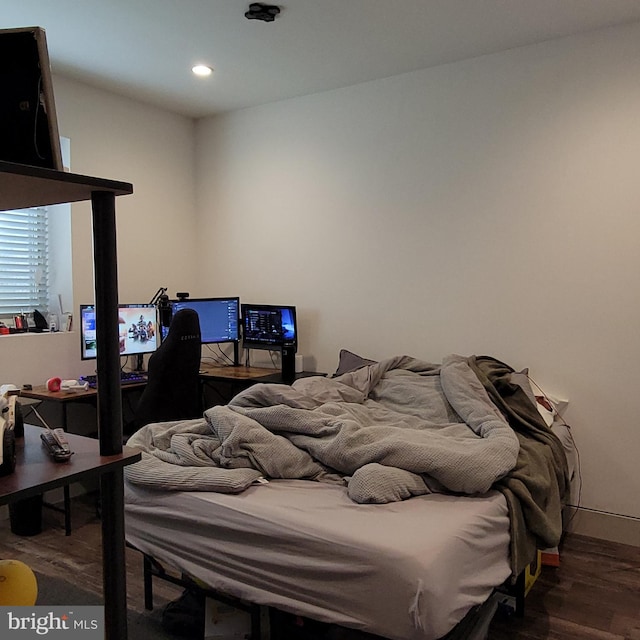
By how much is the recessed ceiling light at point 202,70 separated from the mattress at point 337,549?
2643mm

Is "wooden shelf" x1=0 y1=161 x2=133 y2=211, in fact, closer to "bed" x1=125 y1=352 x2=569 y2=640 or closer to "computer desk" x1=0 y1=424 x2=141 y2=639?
"computer desk" x1=0 y1=424 x2=141 y2=639

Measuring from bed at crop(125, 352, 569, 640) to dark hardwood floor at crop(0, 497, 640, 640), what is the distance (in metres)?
0.44

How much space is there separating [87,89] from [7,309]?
156 centimetres

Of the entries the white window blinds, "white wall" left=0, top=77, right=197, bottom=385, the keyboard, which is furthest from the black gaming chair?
the white window blinds

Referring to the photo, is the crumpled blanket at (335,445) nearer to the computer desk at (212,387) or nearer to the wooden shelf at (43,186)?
the computer desk at (212,387)

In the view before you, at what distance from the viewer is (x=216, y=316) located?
4.36 m

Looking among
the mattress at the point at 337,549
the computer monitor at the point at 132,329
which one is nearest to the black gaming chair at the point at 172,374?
the computer monitor at the point at 132,329

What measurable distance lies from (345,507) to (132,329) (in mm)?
2476

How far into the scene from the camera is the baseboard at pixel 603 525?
3197 millimetres

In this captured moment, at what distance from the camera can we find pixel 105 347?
102 cm

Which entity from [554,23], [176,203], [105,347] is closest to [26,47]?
[105,347]

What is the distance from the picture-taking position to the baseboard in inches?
126

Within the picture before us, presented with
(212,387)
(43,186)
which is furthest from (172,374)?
(43,186)

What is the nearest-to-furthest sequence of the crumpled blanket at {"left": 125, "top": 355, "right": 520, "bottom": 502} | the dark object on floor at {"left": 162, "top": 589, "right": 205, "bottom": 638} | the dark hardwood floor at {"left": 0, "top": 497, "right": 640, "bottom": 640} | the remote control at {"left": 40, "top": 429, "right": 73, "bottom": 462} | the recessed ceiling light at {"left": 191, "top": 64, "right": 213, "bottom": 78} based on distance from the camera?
the remote control at {"left": 40, "top": 429, "right": 73, "bottom": 462}
the crumpled blanket at {"left": 125, "top": 355, "right": 520, "bottom": 502}
the dark object on floor at {"left": 162, "top": 589, "right": 205, "bottom": 638}
the dark hardwood floor at {"left": 0, "top": 497, "right": 640, "bottom": 640}
the recessed ceiling light at {"left": 191, "top": 64, "right": 213, "bottom": 78}
